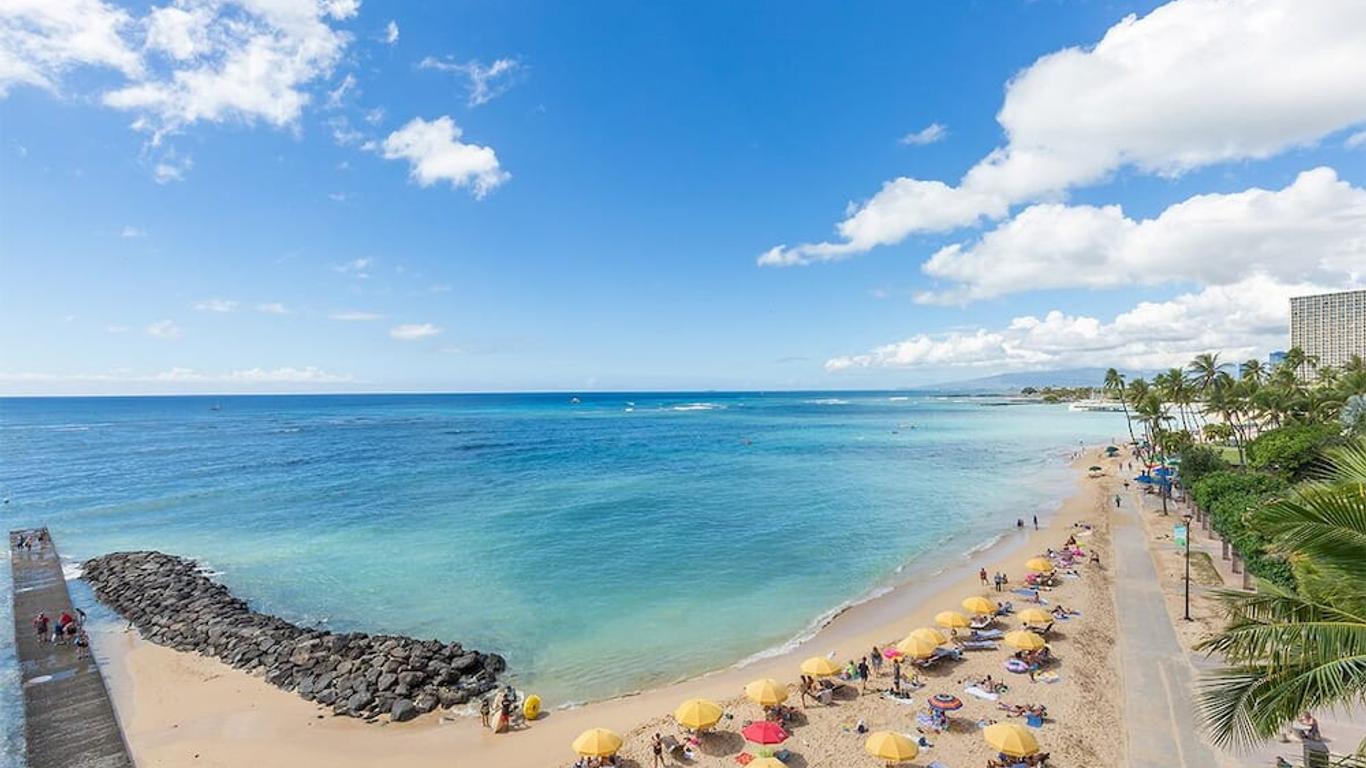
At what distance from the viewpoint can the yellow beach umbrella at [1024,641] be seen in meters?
21.5

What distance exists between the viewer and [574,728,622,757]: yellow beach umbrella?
1634cm

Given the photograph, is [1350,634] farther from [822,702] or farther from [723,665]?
[723,665]

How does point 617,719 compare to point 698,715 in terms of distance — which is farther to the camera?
point 617,719

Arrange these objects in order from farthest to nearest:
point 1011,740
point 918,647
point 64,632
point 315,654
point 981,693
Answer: point 64,632 → point 315,654 → point 918,647 → point 981,693 → point 1011,740

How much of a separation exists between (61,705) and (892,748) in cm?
2688

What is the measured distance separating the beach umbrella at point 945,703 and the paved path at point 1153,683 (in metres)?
4.21

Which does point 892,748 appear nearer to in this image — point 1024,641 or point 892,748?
point 892,748

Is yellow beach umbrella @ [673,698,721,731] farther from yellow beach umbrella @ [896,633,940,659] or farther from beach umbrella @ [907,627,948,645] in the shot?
beach umbrella @ [907,627,948,645]

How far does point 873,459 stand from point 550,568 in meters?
53.8

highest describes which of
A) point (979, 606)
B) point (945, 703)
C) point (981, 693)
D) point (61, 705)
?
point (979, 606)

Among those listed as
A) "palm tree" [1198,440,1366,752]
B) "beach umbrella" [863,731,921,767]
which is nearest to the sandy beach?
"beach umbrella" [863,731,921,767]

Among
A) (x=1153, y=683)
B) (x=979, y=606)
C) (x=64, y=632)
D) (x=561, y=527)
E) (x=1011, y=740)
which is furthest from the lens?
(x=561, y=527)

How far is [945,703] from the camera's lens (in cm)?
1891

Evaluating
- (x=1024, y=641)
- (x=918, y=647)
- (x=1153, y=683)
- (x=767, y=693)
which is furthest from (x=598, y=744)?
(x=1153, y=683)
